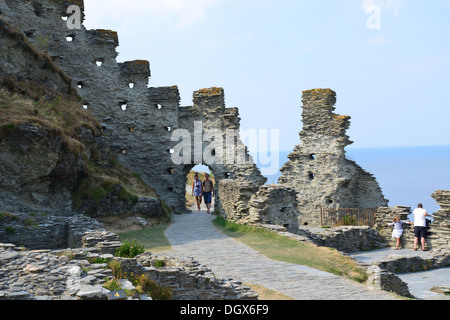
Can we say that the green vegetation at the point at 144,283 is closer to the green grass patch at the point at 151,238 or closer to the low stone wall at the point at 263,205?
the green grass patch at the point at 151,238

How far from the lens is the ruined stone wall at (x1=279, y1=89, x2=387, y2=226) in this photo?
2588cm

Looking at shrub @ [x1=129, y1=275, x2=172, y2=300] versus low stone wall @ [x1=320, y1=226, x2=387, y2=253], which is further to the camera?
low stone wall @ [x1=320, y1=226, x2=387, y2=253]

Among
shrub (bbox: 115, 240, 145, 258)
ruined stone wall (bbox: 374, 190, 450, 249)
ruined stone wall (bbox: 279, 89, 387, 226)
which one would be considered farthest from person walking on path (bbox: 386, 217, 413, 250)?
shrub (bbox: 115, 240, 145, 258)

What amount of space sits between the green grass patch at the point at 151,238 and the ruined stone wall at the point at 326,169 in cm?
1107

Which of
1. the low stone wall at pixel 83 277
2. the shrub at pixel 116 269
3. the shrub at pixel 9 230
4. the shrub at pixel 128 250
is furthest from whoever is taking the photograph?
the shrub at pixel 9 230

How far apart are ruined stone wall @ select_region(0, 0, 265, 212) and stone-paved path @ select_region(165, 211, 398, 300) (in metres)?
10.5

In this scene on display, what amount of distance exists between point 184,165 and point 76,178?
32.6 ft

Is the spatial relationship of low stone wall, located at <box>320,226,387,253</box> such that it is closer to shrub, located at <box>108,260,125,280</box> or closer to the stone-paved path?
the stone-paved path

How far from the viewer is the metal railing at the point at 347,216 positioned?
75.5 ft

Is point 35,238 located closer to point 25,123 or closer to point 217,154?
point 25,123

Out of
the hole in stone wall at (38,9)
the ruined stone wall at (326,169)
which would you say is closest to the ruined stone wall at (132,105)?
the hole in stone wall at (38,9)

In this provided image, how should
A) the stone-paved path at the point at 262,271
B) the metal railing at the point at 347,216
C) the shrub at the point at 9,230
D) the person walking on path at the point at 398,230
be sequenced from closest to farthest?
the stone-paved path at the point at 262,271, the shrub at the point at 9,230, the person walking on path at the point at 398,230, the metal railing at the point at 347,216

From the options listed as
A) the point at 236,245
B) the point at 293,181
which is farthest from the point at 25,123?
the point at 293,181

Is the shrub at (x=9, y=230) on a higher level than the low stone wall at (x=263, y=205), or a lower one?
lower
